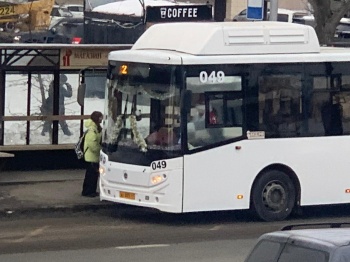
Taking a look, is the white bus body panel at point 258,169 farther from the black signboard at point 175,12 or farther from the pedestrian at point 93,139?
the black signboard at point 175,12

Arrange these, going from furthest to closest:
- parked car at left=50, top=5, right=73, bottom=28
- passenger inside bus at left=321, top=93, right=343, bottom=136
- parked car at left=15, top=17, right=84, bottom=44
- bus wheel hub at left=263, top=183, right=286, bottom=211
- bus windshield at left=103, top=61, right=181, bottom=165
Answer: parked car at left=50, top=5, right=73, bottom=28
parked car at left=15, top=17, right=84, bottom=44
passenger inside bus at left=321, top=93, right=343, bottom=136
bus wheel hub at left=263, top=183, right=286, bottom=211
bus windshield at left=103, top=61, right=181, bottom=165

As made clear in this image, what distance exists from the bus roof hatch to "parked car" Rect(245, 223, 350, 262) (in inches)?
329

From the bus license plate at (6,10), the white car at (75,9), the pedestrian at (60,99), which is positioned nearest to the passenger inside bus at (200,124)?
the pedestrian at (60,99)

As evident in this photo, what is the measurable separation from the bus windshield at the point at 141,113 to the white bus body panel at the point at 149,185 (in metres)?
0.14

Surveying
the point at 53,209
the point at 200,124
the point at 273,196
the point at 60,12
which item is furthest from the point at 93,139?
the point at 60,12

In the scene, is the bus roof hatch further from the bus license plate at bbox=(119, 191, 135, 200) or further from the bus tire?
the bus license plate at bbox=(119, 191, 135, 200)

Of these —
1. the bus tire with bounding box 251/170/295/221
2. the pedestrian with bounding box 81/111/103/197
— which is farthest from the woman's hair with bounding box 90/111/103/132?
the bus tire with bounding box 251/170/295/221

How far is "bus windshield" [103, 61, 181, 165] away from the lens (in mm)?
15078

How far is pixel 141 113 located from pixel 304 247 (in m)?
8.98

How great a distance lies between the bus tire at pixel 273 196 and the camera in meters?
15.8

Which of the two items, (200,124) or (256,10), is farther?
(256,10)

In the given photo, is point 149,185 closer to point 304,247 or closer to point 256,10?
point 256,10

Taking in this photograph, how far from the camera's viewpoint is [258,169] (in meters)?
15.7

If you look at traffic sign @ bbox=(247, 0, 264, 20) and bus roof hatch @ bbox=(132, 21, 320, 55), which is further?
traffic sign @ bbox=(247, 0, 264, 20)
